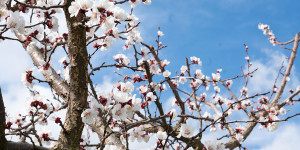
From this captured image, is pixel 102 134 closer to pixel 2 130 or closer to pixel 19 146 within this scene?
pixel 19 146

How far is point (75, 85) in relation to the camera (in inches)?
91.3

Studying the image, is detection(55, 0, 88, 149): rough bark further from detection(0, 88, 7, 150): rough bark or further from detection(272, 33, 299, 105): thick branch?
detection(272, 33, 299, 105): thick branch

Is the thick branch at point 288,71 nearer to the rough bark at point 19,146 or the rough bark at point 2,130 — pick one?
the rough bark at point 19,146

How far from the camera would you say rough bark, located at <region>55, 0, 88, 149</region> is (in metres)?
2.24

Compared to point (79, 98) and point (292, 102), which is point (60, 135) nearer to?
point (79, 98)

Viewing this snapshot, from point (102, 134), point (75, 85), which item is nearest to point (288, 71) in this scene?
point (102, 134)

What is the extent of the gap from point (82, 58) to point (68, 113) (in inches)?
19.3

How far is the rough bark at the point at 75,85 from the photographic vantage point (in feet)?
7.34

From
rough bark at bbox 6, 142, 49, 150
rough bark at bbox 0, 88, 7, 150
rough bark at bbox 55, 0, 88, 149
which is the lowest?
rough bark at bbox 6, 142, 49, 150

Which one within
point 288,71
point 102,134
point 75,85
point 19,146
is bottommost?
point 19,146

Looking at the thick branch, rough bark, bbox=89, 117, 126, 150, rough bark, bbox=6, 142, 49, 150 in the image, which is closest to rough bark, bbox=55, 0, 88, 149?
rough bark, bbox=6, 142, 49, 150

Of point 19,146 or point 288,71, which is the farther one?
point 288,71

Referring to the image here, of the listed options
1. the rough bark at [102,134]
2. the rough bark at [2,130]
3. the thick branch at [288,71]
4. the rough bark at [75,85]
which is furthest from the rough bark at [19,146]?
the thick branch at [288,71]

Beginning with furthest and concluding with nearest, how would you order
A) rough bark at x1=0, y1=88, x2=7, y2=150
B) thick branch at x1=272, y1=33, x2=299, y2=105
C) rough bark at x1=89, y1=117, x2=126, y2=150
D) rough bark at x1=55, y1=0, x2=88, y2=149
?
thick branch at x1=272, y1=33, x2=299, y2=105
rough bark at x1=89, y1=117, x2=126, y2=150
rough bark at x1=55, y1=0, x2=88, y2=149
rough bark at x1=0, y1=88, x2=7, y2=150
